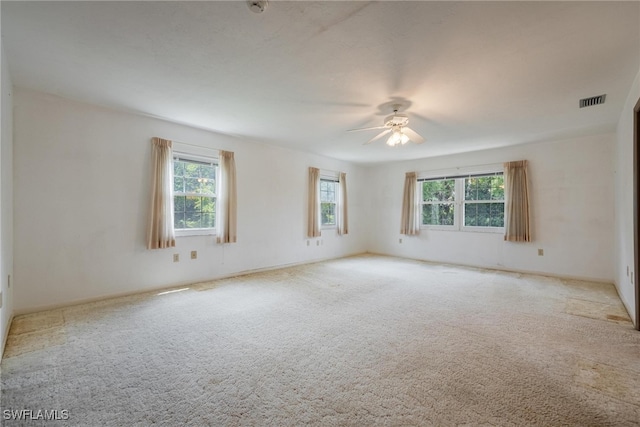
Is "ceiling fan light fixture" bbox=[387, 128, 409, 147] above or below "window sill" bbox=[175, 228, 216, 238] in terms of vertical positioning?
above

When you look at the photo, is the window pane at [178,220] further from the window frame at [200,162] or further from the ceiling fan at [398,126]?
the ceiling fan at [398,126]

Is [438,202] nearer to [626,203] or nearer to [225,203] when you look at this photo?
[626,203]

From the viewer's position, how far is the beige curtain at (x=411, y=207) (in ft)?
21.5

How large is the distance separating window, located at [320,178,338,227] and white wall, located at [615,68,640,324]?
484 cm

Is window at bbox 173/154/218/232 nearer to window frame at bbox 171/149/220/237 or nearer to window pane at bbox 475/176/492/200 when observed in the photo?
window frame at bbox 171/149/220/237

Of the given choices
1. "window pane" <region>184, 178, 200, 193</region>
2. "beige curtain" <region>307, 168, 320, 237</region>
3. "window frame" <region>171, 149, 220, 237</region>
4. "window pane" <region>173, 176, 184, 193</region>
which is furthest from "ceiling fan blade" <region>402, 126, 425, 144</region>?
"window pane" <region>173, 176, 184, 193</region>

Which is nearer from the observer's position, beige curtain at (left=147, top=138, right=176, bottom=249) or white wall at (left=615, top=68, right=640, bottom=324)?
white wall at (left=615, top=68, right=640, bottom=324)

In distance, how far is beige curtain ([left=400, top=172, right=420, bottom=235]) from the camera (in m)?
6.55

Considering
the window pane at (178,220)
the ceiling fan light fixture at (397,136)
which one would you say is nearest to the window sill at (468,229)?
the ceiling fan light fixture at (397,136)

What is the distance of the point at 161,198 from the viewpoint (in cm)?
383

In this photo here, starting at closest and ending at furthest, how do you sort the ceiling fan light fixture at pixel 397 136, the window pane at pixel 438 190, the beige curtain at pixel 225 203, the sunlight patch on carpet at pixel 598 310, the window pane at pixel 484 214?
the sunlight patch on carpet at pixel 598 310 → the ceiling fan light fixture at pixel 397 136 → the beige curtain at pixel 225 203 → the window pane at pixel 484 214 → the window pane at pixel 438 190

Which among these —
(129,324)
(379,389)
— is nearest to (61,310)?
(129,324)

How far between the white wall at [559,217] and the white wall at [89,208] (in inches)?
187

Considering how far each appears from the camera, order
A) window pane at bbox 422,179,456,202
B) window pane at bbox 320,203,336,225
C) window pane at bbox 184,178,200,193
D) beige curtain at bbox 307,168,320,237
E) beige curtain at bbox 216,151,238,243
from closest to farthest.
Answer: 1. window pane at bbox 184,178,200,193
2. beige curtain at bbox 216,151,238,243
3. beige curtain at bbox 307,168,320,237
4. window pane at bbox 422,179,456,202
5. window pane at bbox 320,203,336,225
